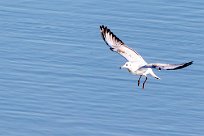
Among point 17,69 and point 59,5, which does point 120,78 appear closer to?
point 17,69

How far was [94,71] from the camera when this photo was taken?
32156 mm

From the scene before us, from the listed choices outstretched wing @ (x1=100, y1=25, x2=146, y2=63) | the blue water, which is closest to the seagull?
outstretched wing @ (x1=100, y1=25, x2=146, y2=63)

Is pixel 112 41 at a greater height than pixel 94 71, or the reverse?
pixel 112 41

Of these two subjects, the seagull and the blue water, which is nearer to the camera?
the seagull

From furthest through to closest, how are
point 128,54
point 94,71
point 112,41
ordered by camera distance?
1. point 94,71
2. point 128,54
3. point 112,41

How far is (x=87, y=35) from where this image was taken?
35.1 metres

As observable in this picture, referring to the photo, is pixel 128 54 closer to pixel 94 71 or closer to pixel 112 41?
pixel 112 41

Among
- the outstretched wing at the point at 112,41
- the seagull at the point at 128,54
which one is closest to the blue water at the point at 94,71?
the seagull at the point at 128,54

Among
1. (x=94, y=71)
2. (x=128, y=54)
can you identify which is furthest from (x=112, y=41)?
(x=94, y=71)

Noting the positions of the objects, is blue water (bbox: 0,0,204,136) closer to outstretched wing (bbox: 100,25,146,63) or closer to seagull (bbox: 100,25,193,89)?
seagull (bbox: 100,25,193,89)

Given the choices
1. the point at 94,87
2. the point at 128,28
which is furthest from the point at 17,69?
the point at 128,28

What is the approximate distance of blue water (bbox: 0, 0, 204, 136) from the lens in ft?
95.7

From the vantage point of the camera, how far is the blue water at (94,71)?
29156 millimetres

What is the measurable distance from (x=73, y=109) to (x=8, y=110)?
1.62 metres
